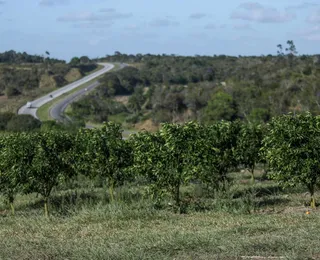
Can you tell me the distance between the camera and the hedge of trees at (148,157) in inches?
529

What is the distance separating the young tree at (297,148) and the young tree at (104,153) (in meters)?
3.94

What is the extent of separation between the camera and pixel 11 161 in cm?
1445

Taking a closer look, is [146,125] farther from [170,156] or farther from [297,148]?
[297,148]

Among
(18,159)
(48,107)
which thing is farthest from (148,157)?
(48,107)

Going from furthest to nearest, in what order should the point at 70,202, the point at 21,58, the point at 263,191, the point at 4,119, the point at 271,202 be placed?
the point at 21,58 → the point at 4,119 → the point at 263,191 → the point at 70,202 → the point at 271,202

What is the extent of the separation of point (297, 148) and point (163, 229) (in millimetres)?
4207

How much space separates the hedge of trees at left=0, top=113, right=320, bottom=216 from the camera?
13.4 m

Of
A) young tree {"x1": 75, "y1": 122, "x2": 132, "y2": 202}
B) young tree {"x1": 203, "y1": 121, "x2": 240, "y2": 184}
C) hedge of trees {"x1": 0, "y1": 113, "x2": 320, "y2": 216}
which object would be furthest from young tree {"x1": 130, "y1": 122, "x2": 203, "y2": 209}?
young tree {"x1": 203, "y1": 121, "x2": 240, "y2": 184}

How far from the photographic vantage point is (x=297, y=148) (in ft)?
44.0

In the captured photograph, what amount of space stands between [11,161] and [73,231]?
3.94 metres

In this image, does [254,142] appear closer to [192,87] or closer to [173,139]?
[173,139]

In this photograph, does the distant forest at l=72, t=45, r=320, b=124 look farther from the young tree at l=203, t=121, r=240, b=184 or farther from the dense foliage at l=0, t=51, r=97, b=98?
the young tree at l=203, t=121, r=240, b=184

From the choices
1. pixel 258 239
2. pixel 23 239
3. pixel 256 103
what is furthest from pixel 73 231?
pixel 256 103

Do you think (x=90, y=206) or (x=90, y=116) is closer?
(x=90, y=206)
